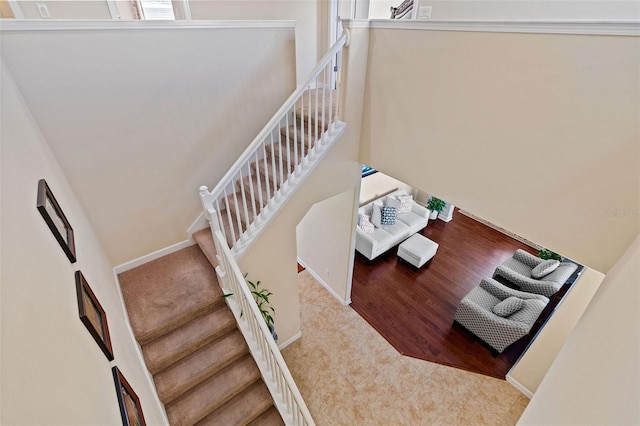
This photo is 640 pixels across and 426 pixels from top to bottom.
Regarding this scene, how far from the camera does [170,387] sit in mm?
2514

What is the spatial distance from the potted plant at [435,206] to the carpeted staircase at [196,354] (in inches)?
220

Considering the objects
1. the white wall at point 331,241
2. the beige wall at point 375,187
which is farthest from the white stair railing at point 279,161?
the beige wall at point 375,187

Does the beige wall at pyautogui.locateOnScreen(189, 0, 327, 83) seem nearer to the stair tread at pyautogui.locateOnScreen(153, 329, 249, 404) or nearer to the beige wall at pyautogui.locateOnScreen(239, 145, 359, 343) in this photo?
the beige wall at pyautogui.locateOnScreen(239, 145, 359, 343)

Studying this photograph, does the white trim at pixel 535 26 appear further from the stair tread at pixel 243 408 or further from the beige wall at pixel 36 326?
the stair tread at pixel 243 408

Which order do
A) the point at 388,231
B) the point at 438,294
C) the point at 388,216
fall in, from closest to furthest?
the point at 438,294, the point at 388,231, the point at 388,216

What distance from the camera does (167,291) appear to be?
3.02 metres

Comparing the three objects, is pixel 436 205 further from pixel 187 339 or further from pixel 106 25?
pixel 106 25

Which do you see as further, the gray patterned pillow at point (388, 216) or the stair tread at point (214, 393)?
the gray patterned pillow at point (388, 216)

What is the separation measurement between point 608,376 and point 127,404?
1.96 meters

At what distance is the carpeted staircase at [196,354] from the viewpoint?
2.55 meters

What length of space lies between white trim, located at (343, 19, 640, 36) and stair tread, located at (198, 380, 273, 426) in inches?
136

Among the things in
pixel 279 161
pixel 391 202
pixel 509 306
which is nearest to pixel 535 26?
pixel 279 161

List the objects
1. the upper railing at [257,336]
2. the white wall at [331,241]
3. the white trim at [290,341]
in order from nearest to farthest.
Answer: the upper railing at [257,336]
the white trim at [290,341]
the white wall at [331,241]

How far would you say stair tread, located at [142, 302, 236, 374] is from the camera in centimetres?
259
